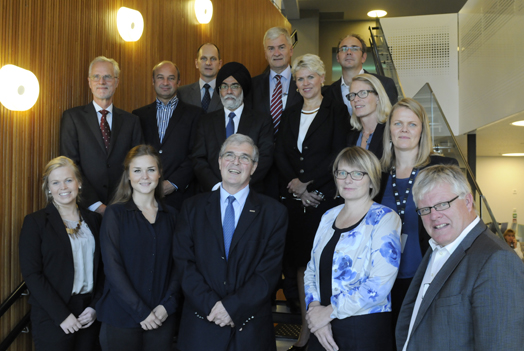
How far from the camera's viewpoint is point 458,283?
1729 mm

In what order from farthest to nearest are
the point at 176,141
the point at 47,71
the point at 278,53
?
the point at 278,53 < the point at 176,141 < the point at 47,71

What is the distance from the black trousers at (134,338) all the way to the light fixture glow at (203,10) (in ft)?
14.1

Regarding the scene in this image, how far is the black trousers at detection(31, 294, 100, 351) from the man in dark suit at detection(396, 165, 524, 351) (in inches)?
77.6

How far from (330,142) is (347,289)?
4.72 feet

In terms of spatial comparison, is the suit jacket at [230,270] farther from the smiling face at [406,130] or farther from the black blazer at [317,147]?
the smiling face at [406,130]

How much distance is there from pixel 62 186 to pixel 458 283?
2.42 metres

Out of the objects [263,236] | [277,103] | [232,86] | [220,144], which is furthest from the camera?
[277,103]

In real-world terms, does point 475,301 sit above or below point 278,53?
below

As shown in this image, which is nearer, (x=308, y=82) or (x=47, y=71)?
(x=47, y=71)

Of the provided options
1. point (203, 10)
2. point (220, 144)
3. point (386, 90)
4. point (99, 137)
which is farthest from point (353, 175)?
point (203, 10)

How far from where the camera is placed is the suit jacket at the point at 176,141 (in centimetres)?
389

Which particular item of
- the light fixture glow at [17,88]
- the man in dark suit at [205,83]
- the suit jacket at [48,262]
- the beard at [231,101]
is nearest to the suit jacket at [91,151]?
the light fixture glow at [17,88]

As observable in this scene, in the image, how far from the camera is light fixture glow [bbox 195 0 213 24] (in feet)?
19.8

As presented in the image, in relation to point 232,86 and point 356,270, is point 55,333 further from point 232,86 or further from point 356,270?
point 232,86
